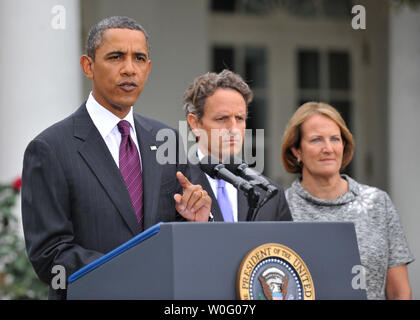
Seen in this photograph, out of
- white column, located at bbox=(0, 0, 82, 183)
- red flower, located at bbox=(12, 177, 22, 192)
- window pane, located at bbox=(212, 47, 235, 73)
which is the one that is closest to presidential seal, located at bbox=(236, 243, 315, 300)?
red flower, located at bbox=(12, 177, 22, 192)

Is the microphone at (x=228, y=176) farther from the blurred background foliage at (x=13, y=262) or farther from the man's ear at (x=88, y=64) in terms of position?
the blurred background foliage at (x=13, y=262)

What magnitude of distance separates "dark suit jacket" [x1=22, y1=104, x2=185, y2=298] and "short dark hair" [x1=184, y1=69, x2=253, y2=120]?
Answer: 54cm

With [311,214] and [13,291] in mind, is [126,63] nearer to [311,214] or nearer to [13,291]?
[311,214]

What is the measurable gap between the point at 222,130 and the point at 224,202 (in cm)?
26

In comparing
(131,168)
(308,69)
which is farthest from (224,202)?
(308,69)

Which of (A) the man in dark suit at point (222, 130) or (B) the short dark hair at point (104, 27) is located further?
(A) the man in dark suit at point (222, 130)

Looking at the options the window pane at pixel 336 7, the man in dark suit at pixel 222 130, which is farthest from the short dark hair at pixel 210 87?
the window pane at pixel 336 7

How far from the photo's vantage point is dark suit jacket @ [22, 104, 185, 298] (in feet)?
6.12

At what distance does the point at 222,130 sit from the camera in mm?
2424

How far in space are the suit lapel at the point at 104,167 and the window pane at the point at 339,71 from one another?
6.69 metres

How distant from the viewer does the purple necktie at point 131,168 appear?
6.61 feet
